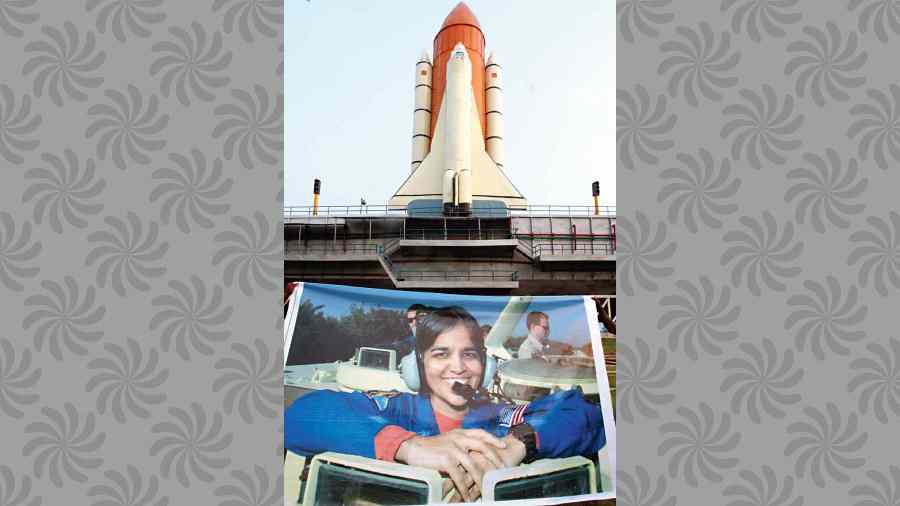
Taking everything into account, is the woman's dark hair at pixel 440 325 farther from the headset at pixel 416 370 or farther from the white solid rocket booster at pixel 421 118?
the white solid rocket booster at pixel 421 118

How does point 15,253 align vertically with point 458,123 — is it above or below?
below

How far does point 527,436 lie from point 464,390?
0.32 meters

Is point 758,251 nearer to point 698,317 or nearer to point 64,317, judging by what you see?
point 698,317

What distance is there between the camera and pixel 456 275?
1061 centimetres

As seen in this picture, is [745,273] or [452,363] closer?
[745,273]

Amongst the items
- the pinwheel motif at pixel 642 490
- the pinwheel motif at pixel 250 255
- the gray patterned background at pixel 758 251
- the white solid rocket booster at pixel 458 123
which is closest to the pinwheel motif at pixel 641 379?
the gray patterned background at pixel 758 251

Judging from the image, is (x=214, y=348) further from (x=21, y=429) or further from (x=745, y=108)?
(x=745, y=108)

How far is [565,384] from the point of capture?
2041mm

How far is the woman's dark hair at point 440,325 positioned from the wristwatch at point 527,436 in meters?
0.30

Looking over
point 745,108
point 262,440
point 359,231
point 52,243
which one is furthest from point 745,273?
point 359,231

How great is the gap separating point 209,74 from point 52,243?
1.89ft

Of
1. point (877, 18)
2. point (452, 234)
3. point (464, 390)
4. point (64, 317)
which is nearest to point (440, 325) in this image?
point (464, 390)

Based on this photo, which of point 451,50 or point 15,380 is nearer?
point 15,380

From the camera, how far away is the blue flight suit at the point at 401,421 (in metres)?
1.77
